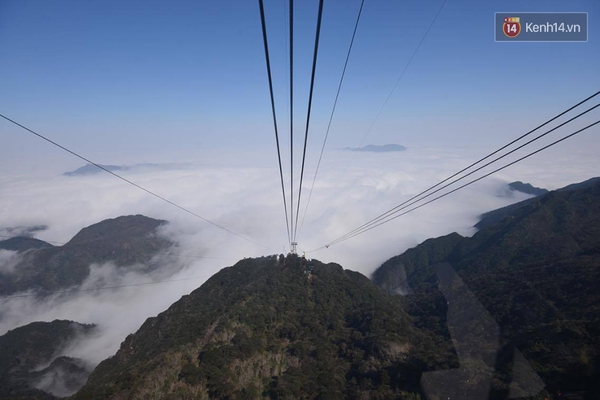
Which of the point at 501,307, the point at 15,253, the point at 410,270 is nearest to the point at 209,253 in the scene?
the point at 15,253

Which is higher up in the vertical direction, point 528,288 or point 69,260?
point 528,288

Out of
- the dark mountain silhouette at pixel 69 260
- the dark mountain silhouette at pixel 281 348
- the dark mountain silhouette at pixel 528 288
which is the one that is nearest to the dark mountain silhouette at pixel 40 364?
the dark mountain silhouette at pixel 281 348

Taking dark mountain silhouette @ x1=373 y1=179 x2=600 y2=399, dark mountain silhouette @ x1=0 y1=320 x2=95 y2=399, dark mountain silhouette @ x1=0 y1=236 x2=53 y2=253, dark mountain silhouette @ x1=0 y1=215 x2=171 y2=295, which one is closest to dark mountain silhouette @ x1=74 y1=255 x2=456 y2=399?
dark mountain silhouette @ x1=373 y1=179 x2=600 y2=399

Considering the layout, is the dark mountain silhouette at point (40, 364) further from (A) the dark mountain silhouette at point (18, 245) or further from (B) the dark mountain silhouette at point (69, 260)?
(A) the dark mountain silhouette at point (18, 245)

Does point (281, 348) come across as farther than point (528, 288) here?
No

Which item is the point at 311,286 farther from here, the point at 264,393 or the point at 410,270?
the point at 410,270

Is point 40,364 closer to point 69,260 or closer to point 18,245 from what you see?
point 69,260

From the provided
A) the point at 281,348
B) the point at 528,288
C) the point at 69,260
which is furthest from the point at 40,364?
the point at 528,288

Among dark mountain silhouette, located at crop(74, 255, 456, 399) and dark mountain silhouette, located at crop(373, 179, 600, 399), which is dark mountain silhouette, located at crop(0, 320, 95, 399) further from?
dark mountain silhouette, located at crop(373, 179, 600, 399)
